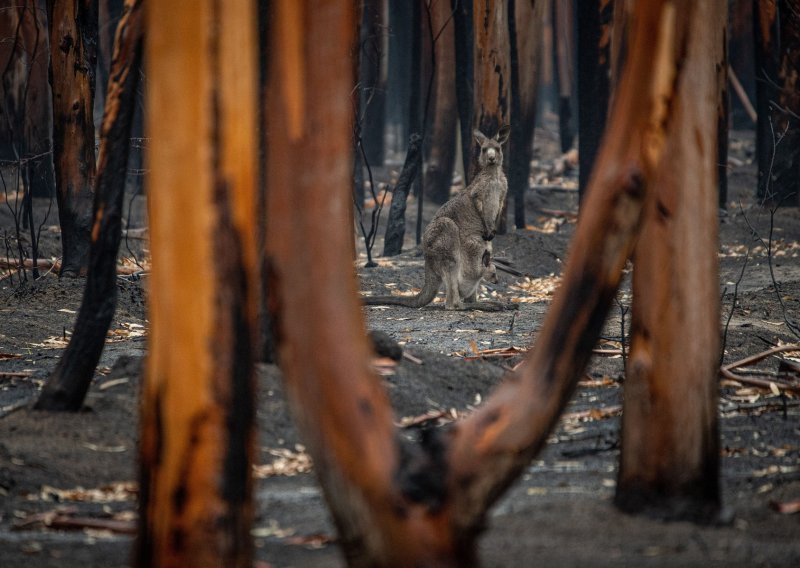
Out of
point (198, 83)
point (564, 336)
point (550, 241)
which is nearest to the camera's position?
point (198, 83)

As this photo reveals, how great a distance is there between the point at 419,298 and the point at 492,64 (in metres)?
4.58

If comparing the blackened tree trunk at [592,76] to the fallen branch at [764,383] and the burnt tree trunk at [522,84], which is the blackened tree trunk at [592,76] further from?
the fallen branch at [764,383]

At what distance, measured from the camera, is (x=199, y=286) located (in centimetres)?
259

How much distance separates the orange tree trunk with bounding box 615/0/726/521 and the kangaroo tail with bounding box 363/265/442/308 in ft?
22.4

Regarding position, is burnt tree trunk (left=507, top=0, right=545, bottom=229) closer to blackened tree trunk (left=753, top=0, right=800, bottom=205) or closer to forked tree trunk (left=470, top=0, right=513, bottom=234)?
forked tree trunk (left=470, top=0, right=513, bottom=234)

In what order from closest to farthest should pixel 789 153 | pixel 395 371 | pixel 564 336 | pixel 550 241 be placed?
pixel 564 336, pixel 395 371, pixel 550 241, pixel 789 153

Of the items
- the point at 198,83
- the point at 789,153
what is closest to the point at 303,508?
the point at 198,83

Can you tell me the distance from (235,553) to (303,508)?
134cm

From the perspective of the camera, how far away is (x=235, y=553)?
2641mm

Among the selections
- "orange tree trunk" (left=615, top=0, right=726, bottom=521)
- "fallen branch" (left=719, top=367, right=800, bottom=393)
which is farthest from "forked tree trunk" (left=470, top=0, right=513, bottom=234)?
"orange tree trunk" (left=615, top=0, right=726, bottom=521)

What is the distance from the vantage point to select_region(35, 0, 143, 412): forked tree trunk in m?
4.94

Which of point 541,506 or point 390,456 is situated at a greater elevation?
point 390,456

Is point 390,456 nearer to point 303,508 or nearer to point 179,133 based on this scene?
point 179,133

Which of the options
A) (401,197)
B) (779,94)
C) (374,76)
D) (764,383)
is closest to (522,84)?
(374,76)
